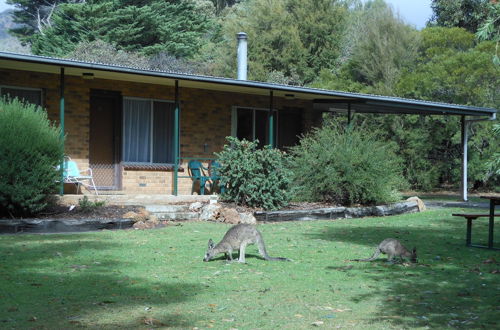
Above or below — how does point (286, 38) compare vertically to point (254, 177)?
above

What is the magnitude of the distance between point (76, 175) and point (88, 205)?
106 inches

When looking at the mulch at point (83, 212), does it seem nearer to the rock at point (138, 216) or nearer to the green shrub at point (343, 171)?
the rock at point (138, 216)

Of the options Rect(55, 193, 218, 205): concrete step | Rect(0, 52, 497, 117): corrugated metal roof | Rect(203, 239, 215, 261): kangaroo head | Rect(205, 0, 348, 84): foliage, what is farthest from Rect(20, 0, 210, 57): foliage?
Rect(203, 239, 215, 261): kangaroo head

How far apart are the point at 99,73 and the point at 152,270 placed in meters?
8.56

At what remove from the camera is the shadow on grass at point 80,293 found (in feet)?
18.1

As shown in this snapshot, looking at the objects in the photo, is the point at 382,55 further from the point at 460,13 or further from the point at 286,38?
the point at 286,38

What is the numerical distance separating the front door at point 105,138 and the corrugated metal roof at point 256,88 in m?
0.75

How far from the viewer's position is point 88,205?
12.9 meters

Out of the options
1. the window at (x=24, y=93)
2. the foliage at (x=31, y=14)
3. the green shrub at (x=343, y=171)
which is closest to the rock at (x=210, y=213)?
the green shrub at (x=343, y=171)

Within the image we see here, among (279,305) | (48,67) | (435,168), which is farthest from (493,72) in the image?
(279,305)

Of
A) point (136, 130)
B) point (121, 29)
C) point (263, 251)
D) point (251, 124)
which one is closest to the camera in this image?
point (263, 251)

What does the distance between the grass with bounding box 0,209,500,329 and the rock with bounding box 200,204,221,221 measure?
8.45ft

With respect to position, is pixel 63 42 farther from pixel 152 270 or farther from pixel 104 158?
pixel 152 270

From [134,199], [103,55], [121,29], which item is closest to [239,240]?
[134,199]
